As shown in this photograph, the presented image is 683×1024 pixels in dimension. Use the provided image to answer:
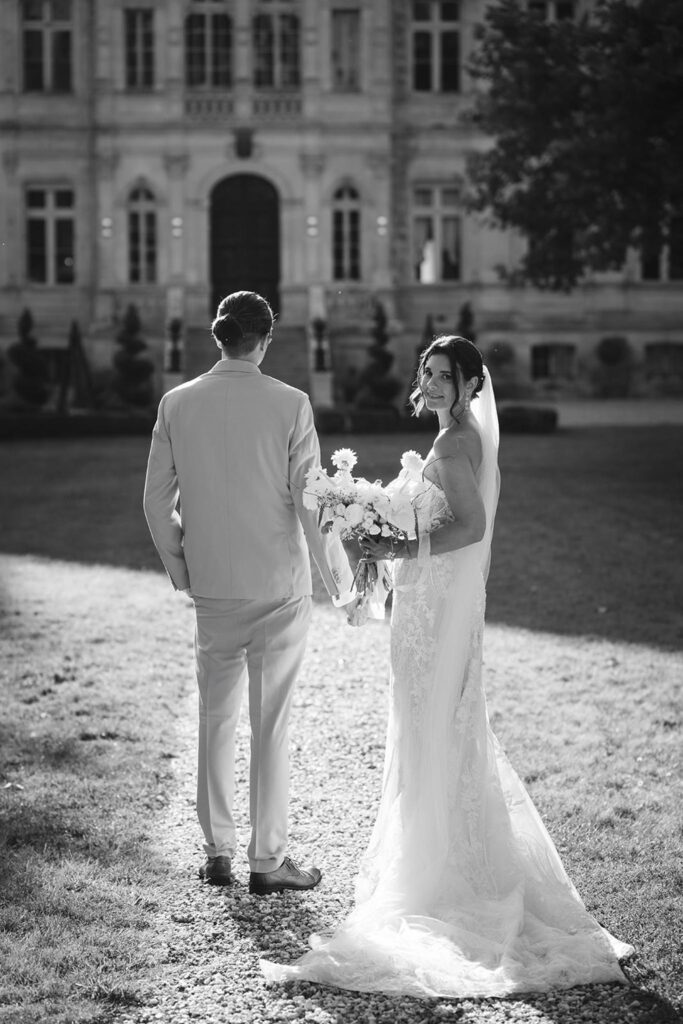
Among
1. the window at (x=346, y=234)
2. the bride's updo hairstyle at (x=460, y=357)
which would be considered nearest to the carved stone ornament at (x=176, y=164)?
the window at (x=346, y=234)

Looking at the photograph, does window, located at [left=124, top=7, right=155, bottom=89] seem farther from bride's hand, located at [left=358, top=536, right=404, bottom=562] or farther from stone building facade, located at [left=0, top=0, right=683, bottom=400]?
bride's hand, located at [left=358, top=536, right=404, bottom=562]

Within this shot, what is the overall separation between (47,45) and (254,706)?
2814 cm

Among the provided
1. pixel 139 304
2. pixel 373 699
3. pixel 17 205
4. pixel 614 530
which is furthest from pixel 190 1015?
pixel 17 205

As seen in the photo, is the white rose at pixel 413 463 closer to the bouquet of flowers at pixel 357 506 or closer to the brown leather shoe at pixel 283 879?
the bouquet of flowers at pixel 357 506

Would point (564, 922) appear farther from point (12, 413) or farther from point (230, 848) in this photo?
point (12, 413)

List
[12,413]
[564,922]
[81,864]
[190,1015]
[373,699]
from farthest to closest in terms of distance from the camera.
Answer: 1. [12,413]
2. [373,699]
3. [81,864]
4. [564,922]
5. [190,1015]

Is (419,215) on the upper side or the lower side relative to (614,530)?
upper

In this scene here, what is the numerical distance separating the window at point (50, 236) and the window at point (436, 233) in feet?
26.9

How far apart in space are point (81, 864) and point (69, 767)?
51.1 inches

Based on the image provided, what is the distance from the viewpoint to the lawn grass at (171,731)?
14.9 feet

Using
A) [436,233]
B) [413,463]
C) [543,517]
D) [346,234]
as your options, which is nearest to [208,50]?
[346,234]

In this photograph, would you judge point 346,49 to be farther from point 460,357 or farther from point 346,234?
point 460,357

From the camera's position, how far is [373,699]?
775cm

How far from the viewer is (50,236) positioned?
30000mm
